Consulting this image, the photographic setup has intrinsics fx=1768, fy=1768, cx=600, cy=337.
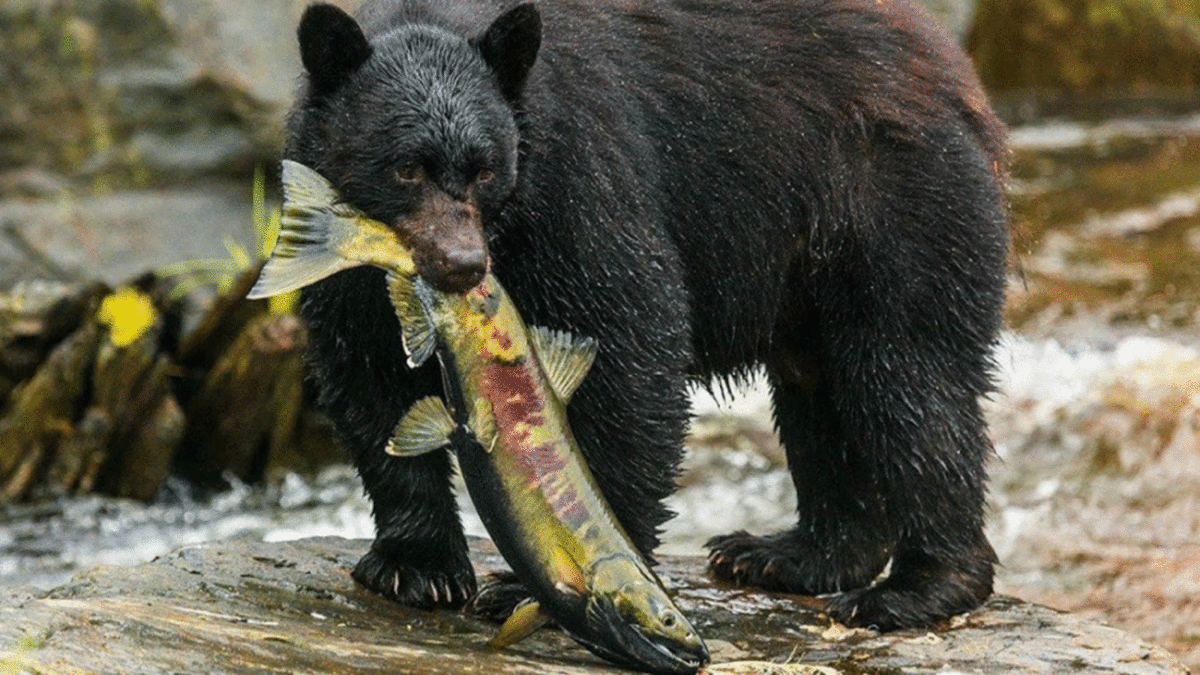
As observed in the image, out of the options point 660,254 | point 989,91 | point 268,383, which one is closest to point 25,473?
point 268,383

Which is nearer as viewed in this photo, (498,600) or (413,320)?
(413,320)

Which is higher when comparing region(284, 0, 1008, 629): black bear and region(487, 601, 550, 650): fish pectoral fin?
region(284, 0, 1008, 629): black bear

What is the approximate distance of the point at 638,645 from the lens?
484 centimetres

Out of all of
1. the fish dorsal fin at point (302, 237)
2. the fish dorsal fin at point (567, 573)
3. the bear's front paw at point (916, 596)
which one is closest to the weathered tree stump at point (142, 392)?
the bear's front paw at point (916, 596)

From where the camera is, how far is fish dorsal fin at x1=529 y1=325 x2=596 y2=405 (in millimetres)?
4957

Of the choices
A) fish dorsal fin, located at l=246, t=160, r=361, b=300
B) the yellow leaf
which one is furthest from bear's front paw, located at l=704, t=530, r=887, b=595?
the yellow leaf

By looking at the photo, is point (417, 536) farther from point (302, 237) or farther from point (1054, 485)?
point (1054, 485)

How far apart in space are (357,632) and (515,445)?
80 cm

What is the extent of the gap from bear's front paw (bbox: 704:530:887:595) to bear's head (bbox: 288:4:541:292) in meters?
2.20

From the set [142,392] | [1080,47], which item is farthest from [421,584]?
[1080,47]

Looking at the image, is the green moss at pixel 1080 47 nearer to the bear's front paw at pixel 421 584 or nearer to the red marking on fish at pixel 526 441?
the bear's front paw at pixel 421 584

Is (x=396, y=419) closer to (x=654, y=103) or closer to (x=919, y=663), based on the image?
(x=654, y=103)

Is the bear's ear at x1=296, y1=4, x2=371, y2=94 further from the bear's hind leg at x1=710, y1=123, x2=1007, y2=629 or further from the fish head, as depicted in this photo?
the bear's hind leg at x1=710, y1=123, x2=1007, y2=629

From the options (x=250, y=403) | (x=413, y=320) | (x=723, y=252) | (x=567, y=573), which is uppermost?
(x=723, y=252)
